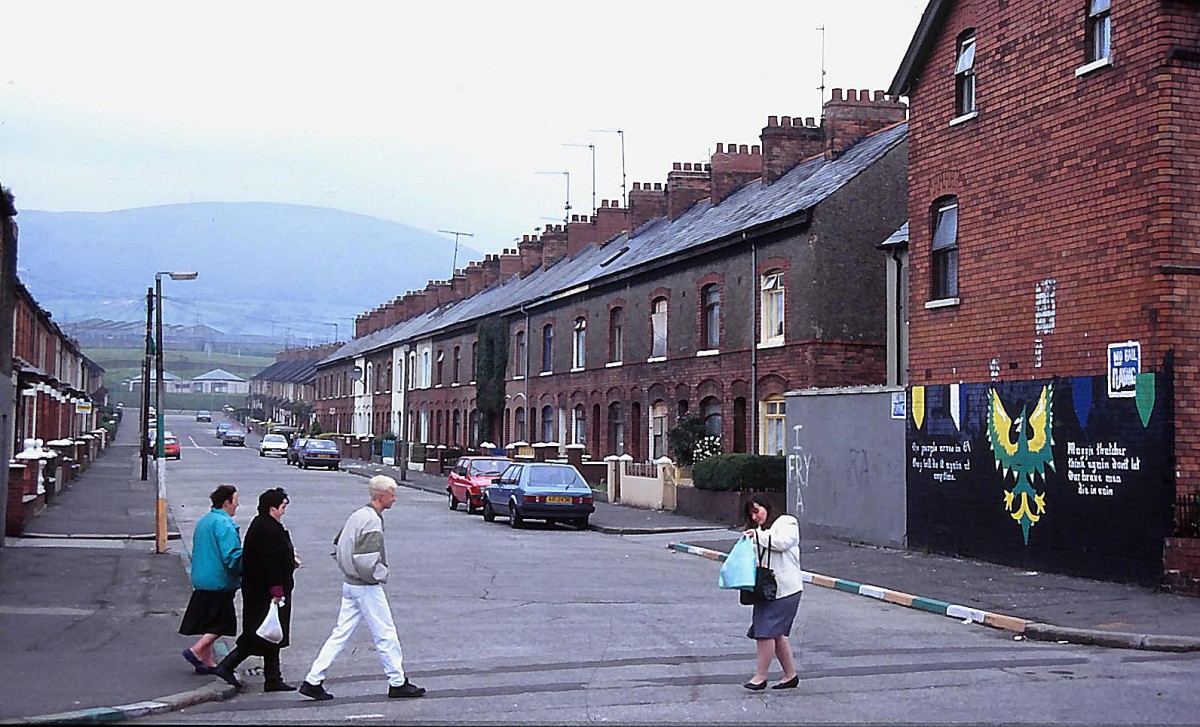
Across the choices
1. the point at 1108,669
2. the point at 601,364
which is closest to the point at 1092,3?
the point at 1108,669

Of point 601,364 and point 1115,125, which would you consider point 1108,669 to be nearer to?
point 1115,125

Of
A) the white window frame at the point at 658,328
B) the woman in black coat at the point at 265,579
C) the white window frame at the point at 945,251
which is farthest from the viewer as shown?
the white window frame at the point at 658,328

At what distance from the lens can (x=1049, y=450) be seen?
730 inches

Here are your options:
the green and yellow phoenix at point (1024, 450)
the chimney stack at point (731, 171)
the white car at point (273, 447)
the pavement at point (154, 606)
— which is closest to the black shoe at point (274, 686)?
the pavement at point (154, 606)

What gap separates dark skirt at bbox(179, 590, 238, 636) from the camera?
34.7ft

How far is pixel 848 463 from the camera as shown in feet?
79.8

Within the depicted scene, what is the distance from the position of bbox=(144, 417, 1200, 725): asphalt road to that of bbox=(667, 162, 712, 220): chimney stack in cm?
2549

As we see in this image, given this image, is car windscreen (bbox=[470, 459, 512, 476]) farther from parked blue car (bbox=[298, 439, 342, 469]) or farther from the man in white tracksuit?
parked blue car (bbox=[298, 439, 342, 469])

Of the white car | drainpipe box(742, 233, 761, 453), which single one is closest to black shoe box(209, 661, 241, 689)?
drainpipe box(742, 233, 761, 453)

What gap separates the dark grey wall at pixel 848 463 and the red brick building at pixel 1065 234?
2.79 ft

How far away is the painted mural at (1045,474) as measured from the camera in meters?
16.7

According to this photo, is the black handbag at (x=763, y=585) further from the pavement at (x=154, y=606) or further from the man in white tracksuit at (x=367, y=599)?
the pavement at (x=154, y=606)

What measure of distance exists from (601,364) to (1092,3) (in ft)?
87.4

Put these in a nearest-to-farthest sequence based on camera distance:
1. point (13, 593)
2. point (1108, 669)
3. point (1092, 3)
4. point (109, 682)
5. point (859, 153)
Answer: point (109, 682) → point (1108, 669) → point (13, 593) → point (1092, 3) → point (859, 153)
